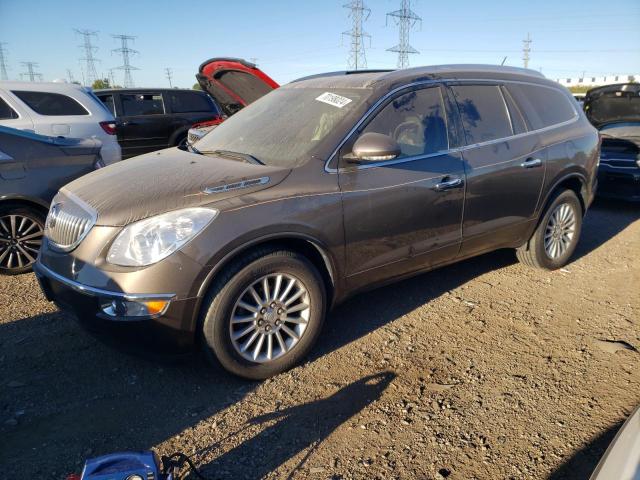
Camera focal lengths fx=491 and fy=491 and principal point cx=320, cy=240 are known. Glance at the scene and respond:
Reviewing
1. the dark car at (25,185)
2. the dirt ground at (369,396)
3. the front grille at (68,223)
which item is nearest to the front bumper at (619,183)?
the dirt ground at (369,396)

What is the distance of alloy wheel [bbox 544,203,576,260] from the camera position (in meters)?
4.58

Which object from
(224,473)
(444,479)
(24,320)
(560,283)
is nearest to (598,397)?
(444,479)

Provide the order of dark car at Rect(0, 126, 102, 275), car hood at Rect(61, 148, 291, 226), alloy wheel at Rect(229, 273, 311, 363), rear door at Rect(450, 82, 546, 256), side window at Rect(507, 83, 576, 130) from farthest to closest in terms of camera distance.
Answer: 1. dark car at Rect(0, 126, 102, 275)
2. side window at Rect(507, 83, 576, 130)
3. rear door at Rect(450, 82, 546, 256)
4. alloy wheel at Rect(229, 273, 311, 363)
5. car hood at Rect(61, 148, 291, 226)

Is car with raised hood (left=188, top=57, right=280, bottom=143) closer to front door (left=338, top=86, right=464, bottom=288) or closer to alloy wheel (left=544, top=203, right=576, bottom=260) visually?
front door (left=338, top=86, right=464, bottom=288)

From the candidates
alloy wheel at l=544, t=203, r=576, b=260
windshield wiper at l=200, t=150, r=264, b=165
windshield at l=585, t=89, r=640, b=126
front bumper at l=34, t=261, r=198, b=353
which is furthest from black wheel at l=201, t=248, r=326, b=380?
windshield at l=585, t=89, r=640, b=126

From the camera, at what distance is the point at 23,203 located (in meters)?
4.46

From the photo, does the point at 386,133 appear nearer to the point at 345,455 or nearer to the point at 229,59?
the point at 345,455

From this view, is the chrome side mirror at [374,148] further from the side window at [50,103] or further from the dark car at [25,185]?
the side window at [50,103]

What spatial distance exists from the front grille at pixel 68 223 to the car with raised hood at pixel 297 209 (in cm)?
1

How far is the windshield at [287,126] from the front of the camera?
3.16 m

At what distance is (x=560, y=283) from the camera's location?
444 cm

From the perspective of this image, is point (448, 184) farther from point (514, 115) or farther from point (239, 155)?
point (239, 155)

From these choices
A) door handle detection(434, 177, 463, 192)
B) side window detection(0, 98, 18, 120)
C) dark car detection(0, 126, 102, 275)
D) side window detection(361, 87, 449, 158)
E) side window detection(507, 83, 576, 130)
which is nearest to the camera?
side window detection(361, 87, 449, 158)

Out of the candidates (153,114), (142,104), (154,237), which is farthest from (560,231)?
(142,104)
